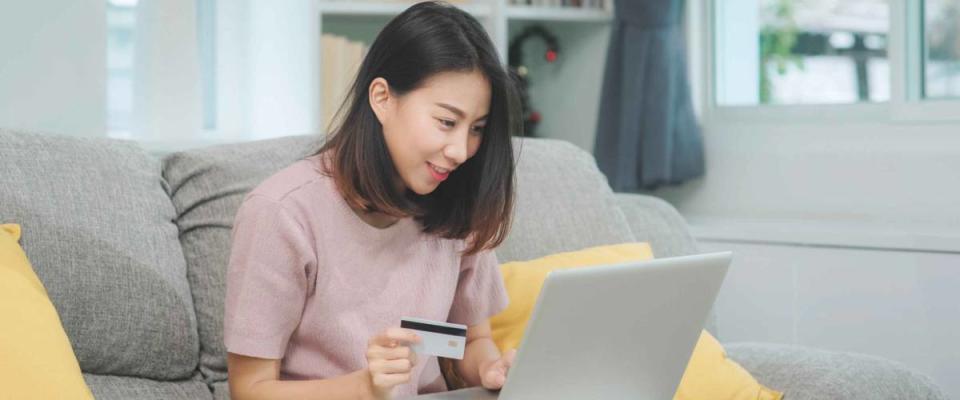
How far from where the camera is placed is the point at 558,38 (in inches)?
147

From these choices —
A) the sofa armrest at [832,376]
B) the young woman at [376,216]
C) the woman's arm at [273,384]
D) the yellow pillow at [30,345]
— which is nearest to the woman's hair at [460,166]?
the young woman at [376,216]

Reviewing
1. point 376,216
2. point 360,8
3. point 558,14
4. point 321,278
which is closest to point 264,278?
point 321,278

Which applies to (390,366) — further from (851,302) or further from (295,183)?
(851,302)

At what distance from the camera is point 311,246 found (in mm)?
1428

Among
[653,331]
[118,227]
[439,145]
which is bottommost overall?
[653,331]

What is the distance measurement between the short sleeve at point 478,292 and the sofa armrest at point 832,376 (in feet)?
1.53

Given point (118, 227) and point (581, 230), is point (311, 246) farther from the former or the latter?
point (581, 230)

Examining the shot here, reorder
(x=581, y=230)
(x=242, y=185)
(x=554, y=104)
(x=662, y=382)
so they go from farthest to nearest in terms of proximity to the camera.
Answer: (x=554, y=104), (x=581, y=230), (x=242, y=185), (x=662, y=382)

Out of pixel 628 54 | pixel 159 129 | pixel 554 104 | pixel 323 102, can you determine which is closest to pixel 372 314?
pixel 159 129

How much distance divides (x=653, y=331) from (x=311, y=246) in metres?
0.44

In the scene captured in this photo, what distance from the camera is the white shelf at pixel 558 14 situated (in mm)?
3334

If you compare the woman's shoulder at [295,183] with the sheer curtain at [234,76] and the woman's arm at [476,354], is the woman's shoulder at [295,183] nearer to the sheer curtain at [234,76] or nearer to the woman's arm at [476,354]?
the woman's arm at [476,354]

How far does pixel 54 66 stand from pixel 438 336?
1432 mm

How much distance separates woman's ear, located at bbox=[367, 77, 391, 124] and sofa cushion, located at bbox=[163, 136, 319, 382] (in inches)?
15.1
